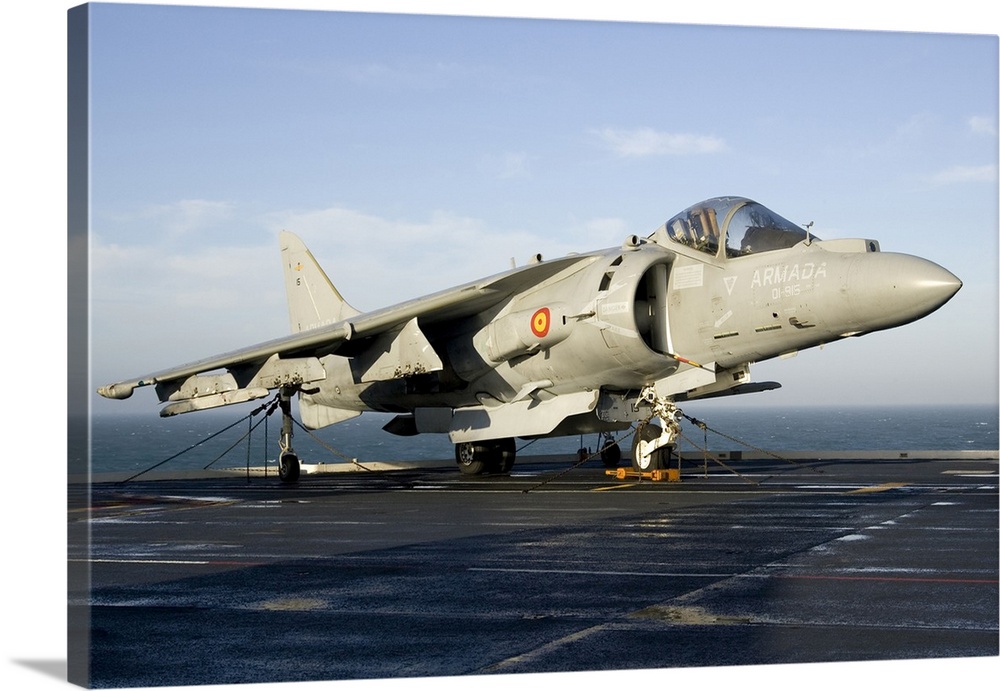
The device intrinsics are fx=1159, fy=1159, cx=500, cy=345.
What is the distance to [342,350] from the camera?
63.7ft

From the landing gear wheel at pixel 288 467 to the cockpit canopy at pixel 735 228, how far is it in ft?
26.8

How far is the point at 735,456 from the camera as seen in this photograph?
87.4ft

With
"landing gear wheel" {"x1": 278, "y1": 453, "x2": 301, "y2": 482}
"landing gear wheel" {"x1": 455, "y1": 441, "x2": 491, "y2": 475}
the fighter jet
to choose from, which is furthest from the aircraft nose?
"landing gear wheel" {"x1": 278, "y1": 453, "x2": 301, "y2": 482}

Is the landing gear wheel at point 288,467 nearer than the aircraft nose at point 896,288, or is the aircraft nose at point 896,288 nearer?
the aircraft nose at point 896,288

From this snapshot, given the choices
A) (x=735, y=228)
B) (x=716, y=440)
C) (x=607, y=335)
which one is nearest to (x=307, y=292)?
(x=607, y=335)

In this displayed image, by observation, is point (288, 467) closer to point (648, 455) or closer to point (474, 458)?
point (474, 458)

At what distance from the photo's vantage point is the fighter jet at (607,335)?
1477cm

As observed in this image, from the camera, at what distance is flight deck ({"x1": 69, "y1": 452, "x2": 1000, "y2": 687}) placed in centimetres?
589

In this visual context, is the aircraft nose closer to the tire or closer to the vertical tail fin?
the tire

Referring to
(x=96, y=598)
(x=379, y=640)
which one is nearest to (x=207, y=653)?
(x=379, y=640)

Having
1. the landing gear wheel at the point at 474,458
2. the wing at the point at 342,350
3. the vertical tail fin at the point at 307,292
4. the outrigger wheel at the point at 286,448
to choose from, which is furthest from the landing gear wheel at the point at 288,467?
the vertical tail fin at the point at 307,292

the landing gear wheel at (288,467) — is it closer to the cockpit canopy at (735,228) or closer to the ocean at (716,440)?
the ocean at (716,440)

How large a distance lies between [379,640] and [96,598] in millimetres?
2607

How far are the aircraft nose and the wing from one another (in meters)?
4.98
